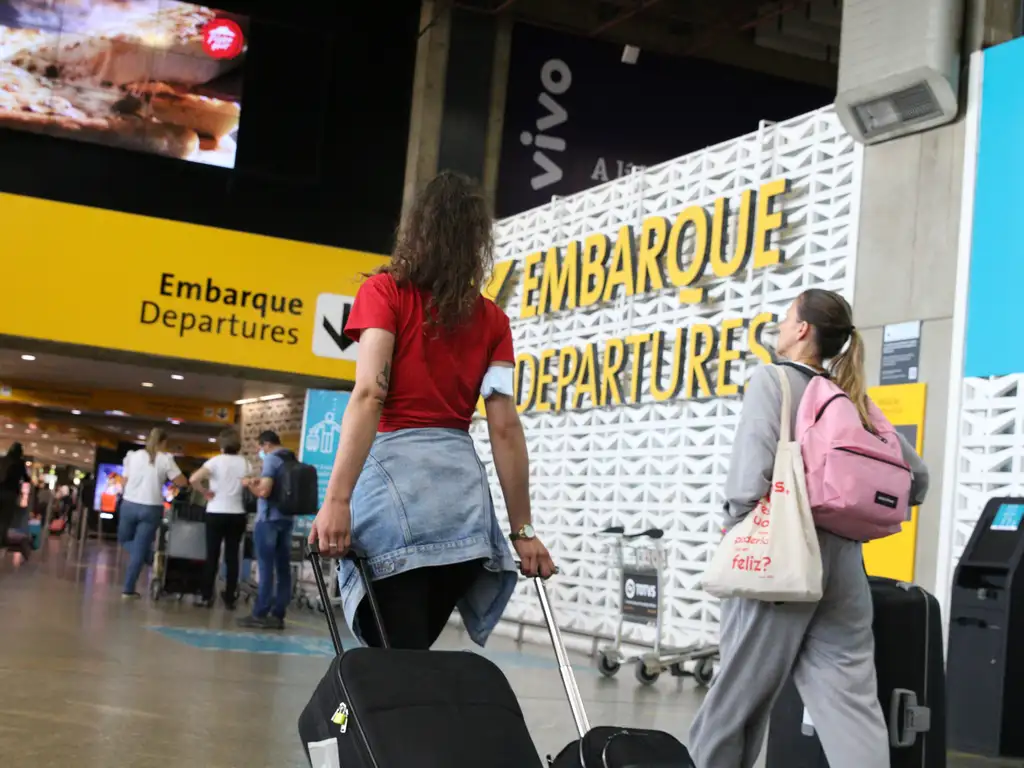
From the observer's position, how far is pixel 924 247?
785cm

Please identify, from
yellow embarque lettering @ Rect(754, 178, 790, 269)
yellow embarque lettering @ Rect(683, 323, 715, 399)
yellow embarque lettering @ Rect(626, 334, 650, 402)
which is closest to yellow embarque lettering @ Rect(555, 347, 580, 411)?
yellow embarque lettering @ Rect(626, 334, 650, 402)

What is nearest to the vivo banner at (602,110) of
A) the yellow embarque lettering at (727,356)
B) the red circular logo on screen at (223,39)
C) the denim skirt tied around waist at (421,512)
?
the red circular logo on screen at (223,39)

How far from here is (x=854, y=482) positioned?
10.6 ft

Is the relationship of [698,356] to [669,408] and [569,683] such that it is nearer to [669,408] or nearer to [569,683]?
[669,408]

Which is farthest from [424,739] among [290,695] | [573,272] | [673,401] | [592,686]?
[573,272]

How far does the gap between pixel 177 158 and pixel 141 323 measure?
2011 millimetres

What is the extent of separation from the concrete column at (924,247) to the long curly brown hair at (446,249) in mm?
5350

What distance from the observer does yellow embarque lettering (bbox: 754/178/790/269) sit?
8984 mm

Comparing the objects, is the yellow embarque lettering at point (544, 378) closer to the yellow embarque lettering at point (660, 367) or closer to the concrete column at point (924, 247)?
the yellow embarque lettering at point (660, 367)

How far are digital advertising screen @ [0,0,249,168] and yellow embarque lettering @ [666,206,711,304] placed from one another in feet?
22.5

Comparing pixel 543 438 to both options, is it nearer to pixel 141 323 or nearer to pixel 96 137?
pixel 141 323

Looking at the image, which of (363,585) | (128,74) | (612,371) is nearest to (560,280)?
(612,371)

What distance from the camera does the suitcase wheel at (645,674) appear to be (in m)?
8.03

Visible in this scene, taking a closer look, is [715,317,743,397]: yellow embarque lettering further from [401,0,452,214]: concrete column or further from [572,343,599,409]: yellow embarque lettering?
[401,0,452,214]: concrete column
